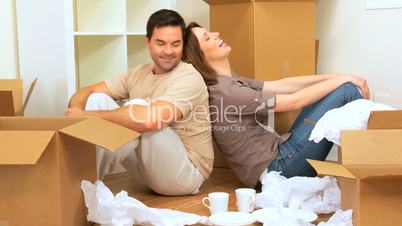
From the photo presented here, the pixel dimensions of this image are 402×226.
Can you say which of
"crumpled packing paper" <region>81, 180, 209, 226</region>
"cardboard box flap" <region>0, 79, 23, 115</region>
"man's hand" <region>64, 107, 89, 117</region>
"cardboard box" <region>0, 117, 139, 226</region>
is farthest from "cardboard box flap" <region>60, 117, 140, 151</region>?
"cardboard box flap" <region>0, 79, 23, 115</region>

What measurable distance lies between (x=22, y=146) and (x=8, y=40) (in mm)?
1310

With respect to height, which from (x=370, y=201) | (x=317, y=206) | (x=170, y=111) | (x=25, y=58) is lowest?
(x=317, y=206)

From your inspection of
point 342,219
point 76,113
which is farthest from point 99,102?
point 342,219

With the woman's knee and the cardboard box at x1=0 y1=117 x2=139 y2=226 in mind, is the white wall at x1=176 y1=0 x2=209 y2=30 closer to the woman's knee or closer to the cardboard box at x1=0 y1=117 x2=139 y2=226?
the woman's knee

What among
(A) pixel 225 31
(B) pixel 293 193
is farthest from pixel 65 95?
(B) pixel 293 193

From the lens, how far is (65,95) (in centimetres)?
261

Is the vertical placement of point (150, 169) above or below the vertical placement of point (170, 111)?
below

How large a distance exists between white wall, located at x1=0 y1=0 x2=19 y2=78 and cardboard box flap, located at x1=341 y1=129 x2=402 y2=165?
5.88 ft

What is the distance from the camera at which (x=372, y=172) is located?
152 centimetres

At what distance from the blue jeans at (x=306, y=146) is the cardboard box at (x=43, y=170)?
0.89 meters

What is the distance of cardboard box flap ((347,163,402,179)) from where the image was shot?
149 centimetres

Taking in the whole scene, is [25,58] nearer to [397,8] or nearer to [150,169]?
[150,169]

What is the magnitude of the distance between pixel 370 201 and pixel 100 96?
1.30m

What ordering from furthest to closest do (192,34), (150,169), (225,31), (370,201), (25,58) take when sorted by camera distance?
1. (225,31)
2. (25,58)
3. (192,34)
4. (150,169)
5. (370,201)
